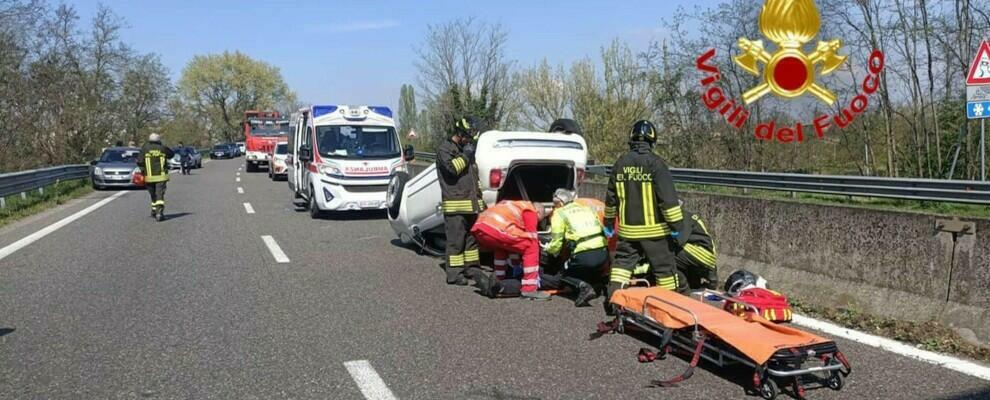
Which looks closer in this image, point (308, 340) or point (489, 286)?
point (308, 340)

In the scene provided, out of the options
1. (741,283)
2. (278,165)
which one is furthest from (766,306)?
(278,165)

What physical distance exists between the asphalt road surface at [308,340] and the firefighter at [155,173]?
13.4ft

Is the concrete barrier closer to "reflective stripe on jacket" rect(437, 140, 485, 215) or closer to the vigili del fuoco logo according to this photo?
"reflective stripe on jacket" rect(437, 140, 485, 215)

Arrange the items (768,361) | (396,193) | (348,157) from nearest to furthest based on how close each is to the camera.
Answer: (768,361)
(396,193)
(348,157)

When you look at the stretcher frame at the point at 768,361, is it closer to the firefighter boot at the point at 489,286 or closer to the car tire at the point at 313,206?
the firefighter boot at the point at 489,286

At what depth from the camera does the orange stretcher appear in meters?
4.40

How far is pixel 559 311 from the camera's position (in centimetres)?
674

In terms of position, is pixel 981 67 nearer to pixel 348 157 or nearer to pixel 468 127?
pixel 468 127

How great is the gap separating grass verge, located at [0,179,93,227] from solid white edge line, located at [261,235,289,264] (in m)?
6.14

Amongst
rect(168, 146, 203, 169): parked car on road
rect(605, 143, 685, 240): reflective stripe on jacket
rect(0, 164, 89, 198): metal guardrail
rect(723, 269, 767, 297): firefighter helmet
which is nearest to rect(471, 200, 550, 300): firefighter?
rect(605, 143, 685, 240): reflective stripe on jacket

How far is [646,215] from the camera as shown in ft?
21.0

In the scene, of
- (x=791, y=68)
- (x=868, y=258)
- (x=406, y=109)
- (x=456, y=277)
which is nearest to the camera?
(x=868, y=258)

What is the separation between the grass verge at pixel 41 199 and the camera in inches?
613

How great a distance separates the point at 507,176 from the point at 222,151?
6319cm
